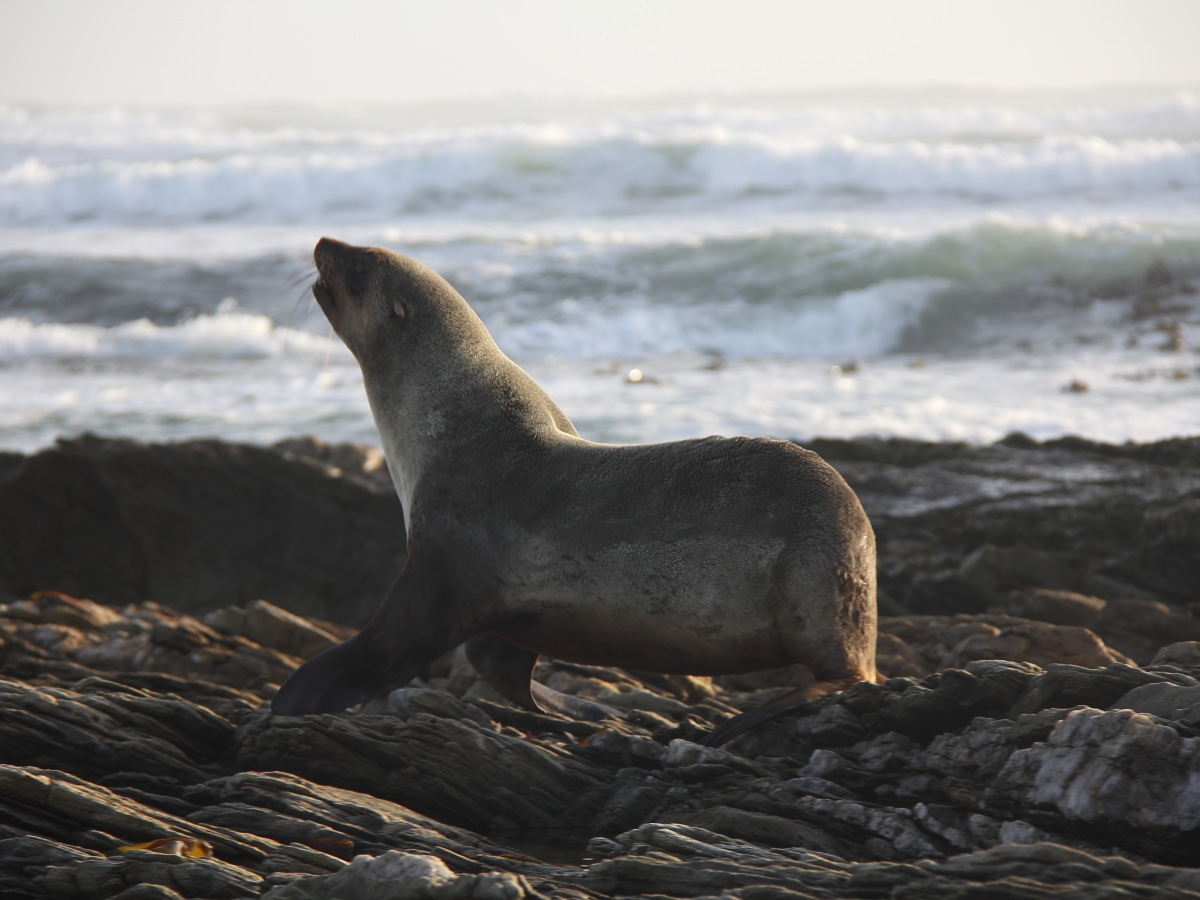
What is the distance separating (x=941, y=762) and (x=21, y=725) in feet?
9.04

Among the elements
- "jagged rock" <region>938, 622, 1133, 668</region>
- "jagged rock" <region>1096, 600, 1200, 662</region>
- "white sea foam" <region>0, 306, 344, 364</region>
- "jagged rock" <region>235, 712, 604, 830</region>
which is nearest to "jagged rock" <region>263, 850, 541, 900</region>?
"jagged rock" <region>235, 712, 604, 830</region>

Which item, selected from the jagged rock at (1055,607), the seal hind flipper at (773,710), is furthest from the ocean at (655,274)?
the jagged rock at (1055,607)

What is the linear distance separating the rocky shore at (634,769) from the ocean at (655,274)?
199 cm

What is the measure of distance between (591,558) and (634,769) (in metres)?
0.74

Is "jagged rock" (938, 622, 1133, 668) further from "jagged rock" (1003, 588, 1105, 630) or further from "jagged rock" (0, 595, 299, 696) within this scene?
"jagged rock" (0, 595, 299, 696)

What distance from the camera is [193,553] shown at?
25.6ft

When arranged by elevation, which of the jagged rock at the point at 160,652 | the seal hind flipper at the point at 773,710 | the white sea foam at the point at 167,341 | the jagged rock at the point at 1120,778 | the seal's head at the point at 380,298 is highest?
the seal's head at the point at 380,298

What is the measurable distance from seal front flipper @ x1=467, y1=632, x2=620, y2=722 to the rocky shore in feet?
0.67

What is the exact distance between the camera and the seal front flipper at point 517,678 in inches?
185

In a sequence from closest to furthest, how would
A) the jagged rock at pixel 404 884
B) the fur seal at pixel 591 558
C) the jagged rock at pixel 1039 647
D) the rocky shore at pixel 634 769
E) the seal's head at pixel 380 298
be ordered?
the jagged rock at pixel 404 884
the rocky shore at pixel 634 769
the fur seal at pixel 591 558
the seal's head at pixel 380 298
the jagged rock at pixel 1039 647

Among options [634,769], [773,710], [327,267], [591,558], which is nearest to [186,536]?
[327,267]

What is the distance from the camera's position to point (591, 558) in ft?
13.8

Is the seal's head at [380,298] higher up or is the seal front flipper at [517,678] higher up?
the seal's head at [380,298]

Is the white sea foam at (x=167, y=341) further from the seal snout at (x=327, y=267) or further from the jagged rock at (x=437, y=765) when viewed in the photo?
the jagged rock at (x=437, y=765)
